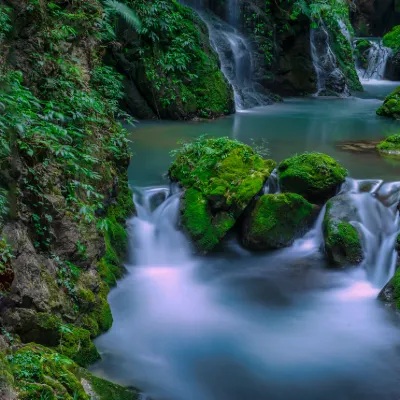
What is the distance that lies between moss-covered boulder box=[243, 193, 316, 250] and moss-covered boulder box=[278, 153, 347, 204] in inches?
19.0

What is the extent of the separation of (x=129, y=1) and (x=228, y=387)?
1047 cm

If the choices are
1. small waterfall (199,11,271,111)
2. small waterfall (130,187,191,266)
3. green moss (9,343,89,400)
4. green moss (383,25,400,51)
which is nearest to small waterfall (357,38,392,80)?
green moss (383,25,400,51)

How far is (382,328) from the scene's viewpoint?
5430 millimetres

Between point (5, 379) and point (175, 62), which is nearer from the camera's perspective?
point (5, 379)

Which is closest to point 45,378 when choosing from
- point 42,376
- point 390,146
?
point 42,376

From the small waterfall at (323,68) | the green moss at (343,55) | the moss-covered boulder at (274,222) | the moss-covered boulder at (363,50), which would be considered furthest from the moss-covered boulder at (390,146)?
the moss-covered boulder at (363,50)

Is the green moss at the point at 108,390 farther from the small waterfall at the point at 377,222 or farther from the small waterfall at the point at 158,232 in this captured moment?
the small waterfall at the point at 377,222

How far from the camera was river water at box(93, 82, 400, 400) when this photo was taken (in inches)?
178

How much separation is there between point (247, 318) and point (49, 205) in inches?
101

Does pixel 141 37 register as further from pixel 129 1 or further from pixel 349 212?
pixel 349 212

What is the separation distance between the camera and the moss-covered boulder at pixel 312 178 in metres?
7.62

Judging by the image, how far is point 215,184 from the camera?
7.30 m

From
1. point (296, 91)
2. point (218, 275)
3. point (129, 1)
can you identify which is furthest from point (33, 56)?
point (296, 91)

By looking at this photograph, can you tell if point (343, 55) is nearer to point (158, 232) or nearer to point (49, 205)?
point (158, 232)
